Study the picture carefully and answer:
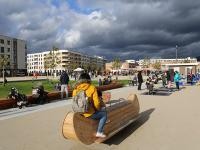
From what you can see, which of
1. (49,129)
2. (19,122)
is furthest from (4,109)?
(49,129)

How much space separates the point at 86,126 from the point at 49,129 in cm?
271

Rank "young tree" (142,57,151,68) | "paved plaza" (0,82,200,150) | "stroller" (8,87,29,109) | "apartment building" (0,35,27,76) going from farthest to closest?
"young tree" (142,57,151,68), "apartment building" (0,35,27,76), "stroller" (8,87,29,109), "paved plaza" (0,82,200,150)

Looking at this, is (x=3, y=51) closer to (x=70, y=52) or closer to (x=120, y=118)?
(x=70, y=52)

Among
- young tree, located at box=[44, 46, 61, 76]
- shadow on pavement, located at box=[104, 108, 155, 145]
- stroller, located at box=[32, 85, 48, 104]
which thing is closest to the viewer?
shadow on pavement, located at box=[104, 108, 155, 145]

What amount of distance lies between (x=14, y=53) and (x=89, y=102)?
116343 mm

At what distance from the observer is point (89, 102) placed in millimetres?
6527

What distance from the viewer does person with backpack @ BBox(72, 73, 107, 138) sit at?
21.3ft

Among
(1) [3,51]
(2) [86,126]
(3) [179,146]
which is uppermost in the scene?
(1) [3,51]

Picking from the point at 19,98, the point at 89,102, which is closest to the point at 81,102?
the point at 89,102

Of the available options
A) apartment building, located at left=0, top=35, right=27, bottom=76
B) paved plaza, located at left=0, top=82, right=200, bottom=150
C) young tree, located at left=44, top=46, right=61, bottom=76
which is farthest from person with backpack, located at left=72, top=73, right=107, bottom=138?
apartment building, located at left=0, top=35, right=27, bottom=76

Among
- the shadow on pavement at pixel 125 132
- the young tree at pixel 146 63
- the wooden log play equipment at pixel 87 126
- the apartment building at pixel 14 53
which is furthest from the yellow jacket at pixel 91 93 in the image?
the young tree at pixel 146 63

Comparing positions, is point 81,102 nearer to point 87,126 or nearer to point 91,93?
point 91,93

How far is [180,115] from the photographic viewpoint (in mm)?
11359

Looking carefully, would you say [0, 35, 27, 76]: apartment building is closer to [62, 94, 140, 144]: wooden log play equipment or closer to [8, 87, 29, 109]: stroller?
[8, 87, 29, 109]: stroller
